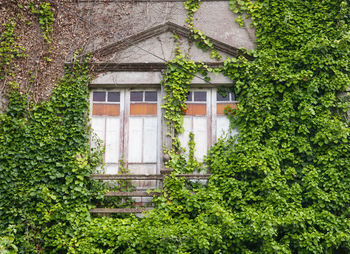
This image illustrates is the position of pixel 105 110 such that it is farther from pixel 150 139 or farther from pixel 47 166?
pixel 47 166

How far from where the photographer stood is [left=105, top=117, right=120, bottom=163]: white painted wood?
35.7 ft

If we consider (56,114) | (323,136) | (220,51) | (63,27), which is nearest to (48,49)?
(63,27)

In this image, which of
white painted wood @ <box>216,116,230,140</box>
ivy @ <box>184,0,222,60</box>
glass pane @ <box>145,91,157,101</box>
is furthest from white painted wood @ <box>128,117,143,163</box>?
ivy @ <box>184,0,222,60</box>

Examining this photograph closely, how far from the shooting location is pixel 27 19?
37.1ft

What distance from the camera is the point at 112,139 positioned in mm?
10992

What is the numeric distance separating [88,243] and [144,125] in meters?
2.75

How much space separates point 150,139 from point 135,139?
309mm

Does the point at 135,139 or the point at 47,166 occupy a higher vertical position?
the point at 135,139

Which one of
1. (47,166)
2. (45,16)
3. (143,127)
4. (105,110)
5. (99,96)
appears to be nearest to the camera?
(47,166)

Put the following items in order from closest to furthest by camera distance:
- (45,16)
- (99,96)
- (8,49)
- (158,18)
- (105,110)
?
1. (8,49)
2. (105,110)
3. (99,96)
4. (45,16)
5. (158,18)

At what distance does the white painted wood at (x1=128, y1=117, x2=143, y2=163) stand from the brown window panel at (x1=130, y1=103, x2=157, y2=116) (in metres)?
0.13

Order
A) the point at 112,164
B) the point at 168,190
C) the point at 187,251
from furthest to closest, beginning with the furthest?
the point at 112,164 < the point at 168,190 < the point at 187,251

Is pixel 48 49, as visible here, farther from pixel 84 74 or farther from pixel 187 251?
pixel 187 251

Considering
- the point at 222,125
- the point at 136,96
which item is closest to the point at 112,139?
the point at 136,96
